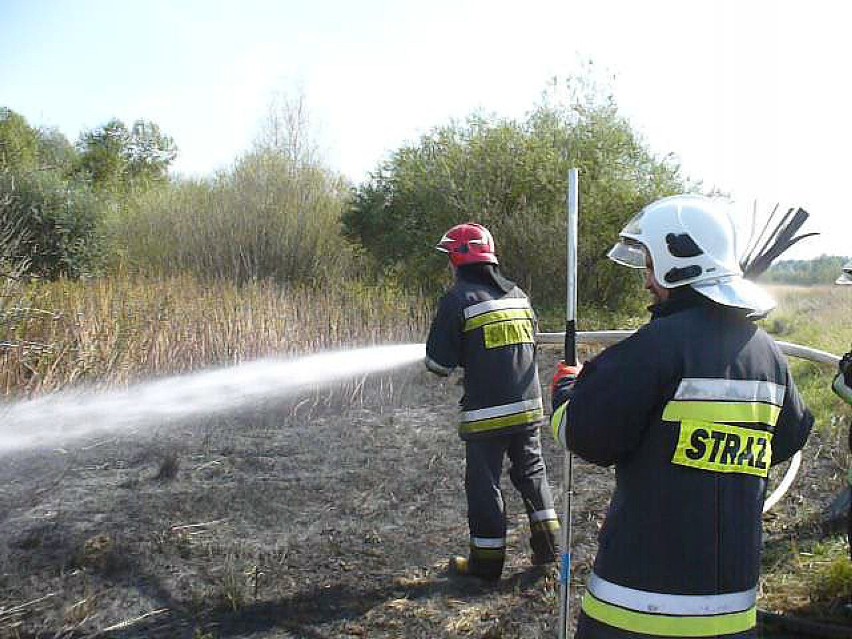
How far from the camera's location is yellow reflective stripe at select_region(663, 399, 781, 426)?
203 cm

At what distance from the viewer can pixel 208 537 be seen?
4.48 m

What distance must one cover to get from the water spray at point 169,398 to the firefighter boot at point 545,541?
81.6 inches

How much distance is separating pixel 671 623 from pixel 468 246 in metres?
2.51

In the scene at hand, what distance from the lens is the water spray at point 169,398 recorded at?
240 inches

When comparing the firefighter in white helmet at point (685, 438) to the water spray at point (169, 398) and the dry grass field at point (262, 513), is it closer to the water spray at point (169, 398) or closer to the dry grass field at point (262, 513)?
the dry grass field at point (262, 513)

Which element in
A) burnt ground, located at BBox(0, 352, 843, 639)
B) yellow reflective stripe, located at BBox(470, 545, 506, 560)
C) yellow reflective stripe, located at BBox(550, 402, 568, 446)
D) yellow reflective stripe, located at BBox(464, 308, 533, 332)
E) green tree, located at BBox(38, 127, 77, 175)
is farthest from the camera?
green tree, located at BBox(38, 127, 77, 175)

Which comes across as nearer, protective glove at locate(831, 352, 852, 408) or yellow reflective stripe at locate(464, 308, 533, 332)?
protective glove at locate(831, 352, 852, 408)

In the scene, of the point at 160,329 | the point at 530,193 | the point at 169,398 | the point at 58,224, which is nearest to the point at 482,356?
the point at 169,398

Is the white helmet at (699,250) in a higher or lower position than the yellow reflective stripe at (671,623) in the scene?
higher

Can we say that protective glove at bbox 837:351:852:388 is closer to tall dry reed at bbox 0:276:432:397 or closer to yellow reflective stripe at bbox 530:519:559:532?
yellow reflective stripe at bbox 530:519:559:532

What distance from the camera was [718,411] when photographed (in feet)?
6.73

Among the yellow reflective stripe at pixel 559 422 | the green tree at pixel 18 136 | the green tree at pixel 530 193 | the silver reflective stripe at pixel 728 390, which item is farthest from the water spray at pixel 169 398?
the green tree at pixel 18 136

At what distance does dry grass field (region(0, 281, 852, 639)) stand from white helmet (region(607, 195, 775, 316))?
81.4 inches

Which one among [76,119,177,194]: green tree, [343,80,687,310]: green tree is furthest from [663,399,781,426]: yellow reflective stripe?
[76,119,177,194]: green tree
